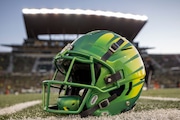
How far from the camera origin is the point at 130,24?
2780cm

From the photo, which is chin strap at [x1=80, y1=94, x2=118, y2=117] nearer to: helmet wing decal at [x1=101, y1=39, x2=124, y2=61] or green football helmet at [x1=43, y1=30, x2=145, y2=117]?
green football helmet at [x1=43, y1=30, x2=145, y2=117]

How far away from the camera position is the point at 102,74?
204cm

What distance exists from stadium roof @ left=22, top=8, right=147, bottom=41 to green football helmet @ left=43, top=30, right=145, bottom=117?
23.6 m

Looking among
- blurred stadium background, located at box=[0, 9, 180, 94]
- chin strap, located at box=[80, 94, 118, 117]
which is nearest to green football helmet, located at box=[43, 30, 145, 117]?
chin strap, located at box=[80, 94, 118, 117]

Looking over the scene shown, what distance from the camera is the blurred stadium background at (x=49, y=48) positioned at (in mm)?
25734

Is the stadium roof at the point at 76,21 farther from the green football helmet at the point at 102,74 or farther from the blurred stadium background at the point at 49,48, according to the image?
the green football helmet at the point at 102,74

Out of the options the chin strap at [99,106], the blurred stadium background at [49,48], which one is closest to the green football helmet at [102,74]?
the chin strap at [99,106]

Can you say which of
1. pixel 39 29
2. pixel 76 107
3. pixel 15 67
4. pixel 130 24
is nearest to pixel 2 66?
pixel 15 67

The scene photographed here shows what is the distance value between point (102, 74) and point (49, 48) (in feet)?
96.5

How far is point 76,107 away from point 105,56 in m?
0.48

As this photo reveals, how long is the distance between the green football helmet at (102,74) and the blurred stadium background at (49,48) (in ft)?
73.1

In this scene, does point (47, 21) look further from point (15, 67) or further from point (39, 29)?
point (15, 67)

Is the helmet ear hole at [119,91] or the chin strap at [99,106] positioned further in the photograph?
the helmet ear hole at [119,91]

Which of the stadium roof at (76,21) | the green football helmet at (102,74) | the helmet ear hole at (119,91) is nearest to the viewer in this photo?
the green football helmet at (102,74)
